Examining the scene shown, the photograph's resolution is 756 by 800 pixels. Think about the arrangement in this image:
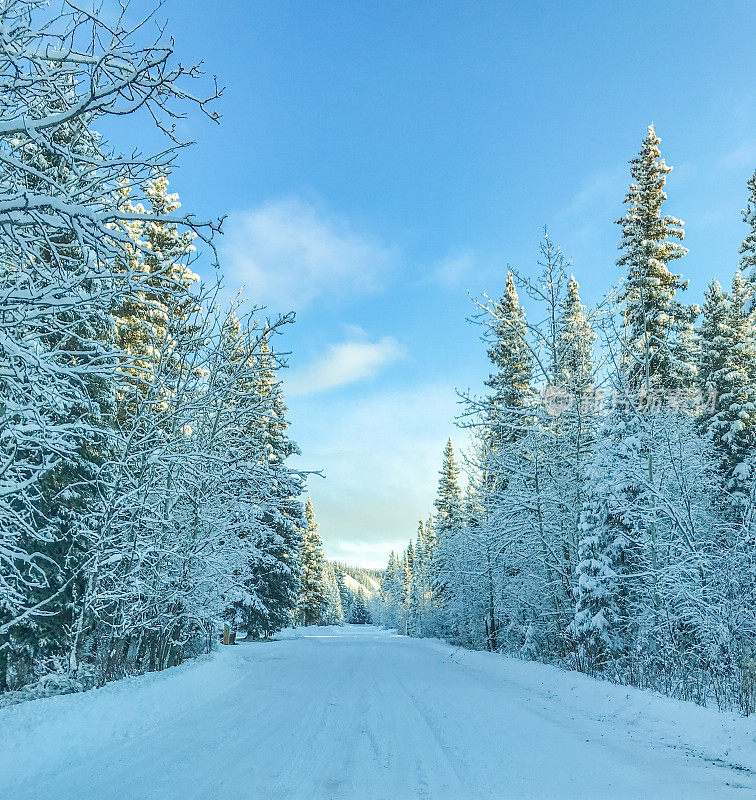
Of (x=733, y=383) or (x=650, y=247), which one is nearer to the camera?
(x=650, y=247)

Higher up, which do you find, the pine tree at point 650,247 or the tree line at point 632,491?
the pine tree at point 650,247

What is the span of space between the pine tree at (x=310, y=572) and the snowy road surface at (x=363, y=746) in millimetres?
41265

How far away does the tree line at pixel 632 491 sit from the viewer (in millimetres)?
10555

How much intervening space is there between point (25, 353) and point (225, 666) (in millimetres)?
12491

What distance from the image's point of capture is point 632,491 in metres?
14.2

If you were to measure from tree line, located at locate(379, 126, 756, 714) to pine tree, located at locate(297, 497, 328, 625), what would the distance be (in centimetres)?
2696

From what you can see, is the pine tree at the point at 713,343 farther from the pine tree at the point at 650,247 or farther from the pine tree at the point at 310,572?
the pine tree at the point at 310,572

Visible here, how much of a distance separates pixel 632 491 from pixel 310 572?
4277 centimetres

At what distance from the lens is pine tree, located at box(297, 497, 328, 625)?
51.3 meters

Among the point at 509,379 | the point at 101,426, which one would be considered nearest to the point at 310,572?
the point at 509,379

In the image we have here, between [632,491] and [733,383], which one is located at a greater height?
[733,383]

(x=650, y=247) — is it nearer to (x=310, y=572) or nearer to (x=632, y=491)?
(x=632, y=491)

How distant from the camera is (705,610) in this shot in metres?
10.1

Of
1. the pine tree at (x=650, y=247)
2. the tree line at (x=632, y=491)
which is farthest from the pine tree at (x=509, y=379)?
the pine tree at (x=650, y=247)
